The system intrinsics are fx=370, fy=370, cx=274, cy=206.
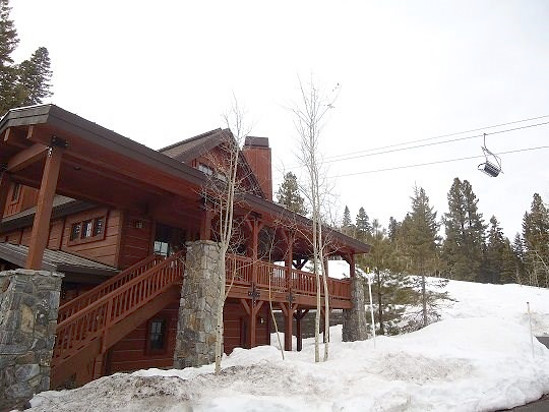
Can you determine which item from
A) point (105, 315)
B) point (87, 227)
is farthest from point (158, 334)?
point (105, 315)

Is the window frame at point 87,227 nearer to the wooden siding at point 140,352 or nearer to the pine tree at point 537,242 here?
the wooden siding at point 140,352

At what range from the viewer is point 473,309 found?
92.9ft

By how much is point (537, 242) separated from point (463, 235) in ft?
36.9

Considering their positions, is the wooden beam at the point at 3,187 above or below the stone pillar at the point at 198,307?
above

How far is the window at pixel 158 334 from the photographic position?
12625mm

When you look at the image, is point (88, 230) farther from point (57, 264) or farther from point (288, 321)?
point (288, 321)

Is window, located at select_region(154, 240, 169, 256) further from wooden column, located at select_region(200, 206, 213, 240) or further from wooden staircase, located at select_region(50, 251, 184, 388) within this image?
wooden column, located at select_region(200, 206, 213, 240)

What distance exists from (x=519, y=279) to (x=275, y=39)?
46159mm

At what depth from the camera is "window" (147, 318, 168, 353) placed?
497 inches

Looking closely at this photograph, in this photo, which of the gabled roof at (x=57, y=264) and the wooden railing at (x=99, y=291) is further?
the gabled roof at (x=57, y=264)

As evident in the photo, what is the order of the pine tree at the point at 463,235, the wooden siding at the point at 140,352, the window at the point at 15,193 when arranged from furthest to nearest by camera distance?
the pine tree at the point at 463,235 → the window at the point at 15,193 → the wooden siding at the point at 140,352

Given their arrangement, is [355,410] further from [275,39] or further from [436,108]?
[436,108]

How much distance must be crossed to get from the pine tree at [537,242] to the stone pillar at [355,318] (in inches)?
1211

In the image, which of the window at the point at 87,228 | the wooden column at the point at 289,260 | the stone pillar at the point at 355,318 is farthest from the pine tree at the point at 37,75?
the stone pillar at the point at 355,318
